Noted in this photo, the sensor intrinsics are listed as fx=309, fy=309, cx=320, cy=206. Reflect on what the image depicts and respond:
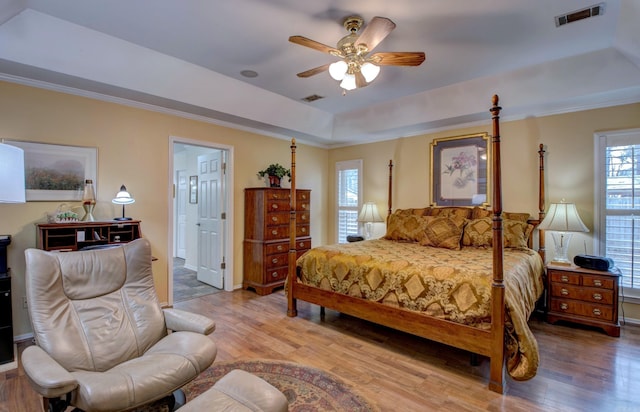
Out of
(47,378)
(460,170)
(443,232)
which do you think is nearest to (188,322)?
(47,378)

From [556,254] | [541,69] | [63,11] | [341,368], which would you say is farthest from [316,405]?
[541,69]

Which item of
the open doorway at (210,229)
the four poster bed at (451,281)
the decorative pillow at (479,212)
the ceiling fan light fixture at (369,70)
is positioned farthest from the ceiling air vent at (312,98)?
the decorative pillow at (479,212)

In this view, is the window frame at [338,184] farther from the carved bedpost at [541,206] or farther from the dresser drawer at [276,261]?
the carved bedpost at [541,206]

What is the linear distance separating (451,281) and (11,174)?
9.34ft

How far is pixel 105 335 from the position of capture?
194 cm

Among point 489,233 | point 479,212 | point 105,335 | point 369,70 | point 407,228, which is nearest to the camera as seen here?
point 105,335

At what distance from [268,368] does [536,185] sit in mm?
3894

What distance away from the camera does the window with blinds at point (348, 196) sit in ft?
19.2

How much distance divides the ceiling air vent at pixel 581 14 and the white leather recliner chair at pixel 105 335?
370cm

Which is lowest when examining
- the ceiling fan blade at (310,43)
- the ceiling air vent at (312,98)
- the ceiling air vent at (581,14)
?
the ceiling fan blade at (310,43)

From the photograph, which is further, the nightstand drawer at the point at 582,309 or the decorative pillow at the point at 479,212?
the decorative pillow at the point at 479,212

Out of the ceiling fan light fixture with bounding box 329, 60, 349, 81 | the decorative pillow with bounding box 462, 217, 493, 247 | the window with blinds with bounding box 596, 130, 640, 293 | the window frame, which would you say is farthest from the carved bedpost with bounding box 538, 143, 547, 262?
the ceiling fan light fixture with bounding box 329, 60, 349, 81

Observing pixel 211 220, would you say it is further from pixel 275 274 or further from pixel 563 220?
pixel 563 220

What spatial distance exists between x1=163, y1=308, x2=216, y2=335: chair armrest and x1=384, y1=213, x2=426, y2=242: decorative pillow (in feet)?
9.63
